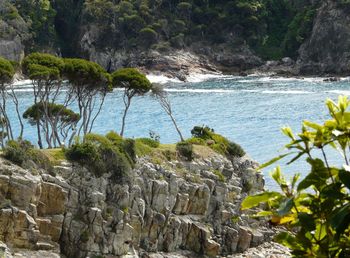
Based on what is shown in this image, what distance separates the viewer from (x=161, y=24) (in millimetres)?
102438

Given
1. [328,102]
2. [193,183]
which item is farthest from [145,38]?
[328,102]

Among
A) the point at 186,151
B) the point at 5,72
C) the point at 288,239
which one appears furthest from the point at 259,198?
the point at 5,72

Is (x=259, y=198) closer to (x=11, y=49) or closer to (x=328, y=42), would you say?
(x=11, y=49)

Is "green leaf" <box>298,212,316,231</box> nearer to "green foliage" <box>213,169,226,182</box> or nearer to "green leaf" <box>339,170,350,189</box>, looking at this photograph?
"green leaf" <box>339,170,350,189</box>

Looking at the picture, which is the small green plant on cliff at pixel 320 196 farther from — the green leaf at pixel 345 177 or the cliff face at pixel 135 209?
the cliff face at pixel 135 209

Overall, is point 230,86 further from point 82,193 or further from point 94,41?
point 82,193

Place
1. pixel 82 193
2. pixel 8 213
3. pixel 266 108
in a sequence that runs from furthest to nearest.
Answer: pixel 266 108
pixel 82 193
pixel 8 213

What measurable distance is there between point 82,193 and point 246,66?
8412 centimetres

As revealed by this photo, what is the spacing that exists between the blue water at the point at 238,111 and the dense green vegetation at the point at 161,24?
2169 cm

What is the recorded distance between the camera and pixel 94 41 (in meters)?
105

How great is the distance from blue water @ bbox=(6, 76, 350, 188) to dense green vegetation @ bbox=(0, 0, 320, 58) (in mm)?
21687

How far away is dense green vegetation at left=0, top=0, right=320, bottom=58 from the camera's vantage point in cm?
10175

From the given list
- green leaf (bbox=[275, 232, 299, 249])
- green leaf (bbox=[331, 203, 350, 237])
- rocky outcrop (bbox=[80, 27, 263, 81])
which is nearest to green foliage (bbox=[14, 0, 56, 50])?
rocky outcrop (bbox=[80, 27, 263, 81])

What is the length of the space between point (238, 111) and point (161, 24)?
49.5m
